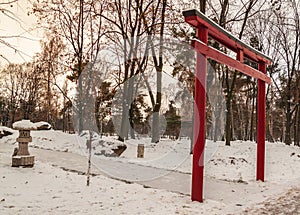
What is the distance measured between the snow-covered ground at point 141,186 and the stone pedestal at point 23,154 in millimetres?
263

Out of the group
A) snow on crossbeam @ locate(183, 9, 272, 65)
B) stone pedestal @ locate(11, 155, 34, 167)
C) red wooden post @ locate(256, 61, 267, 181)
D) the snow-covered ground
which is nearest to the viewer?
the snow-covered ground

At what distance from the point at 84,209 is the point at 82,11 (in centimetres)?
1615

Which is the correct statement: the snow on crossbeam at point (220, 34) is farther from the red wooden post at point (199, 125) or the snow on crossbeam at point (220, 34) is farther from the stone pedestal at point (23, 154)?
the stone pedestal at point (23, 154)

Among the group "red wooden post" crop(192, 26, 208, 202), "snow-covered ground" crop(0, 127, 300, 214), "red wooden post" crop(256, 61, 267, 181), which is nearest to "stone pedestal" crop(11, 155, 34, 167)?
"snow-covered ground" crop(0, 127, 300, 214)

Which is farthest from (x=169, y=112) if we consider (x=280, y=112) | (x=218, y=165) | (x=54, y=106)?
(x=280, y=112)

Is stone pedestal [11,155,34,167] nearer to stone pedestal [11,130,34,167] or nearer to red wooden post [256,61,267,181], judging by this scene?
stone pedestal [11,130,34,167]

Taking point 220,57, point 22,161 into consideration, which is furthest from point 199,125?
point 22,161

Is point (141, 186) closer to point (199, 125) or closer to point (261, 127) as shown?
point (199, 125)

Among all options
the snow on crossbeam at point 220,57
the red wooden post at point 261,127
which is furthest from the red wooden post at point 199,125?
the red wooden post at point 261,127

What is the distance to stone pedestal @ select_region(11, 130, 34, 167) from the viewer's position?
28.1 ft

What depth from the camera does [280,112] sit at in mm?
35406

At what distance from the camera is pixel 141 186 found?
299 inches

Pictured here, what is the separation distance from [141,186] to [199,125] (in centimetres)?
214

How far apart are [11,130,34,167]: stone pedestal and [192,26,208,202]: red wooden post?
4715mm
